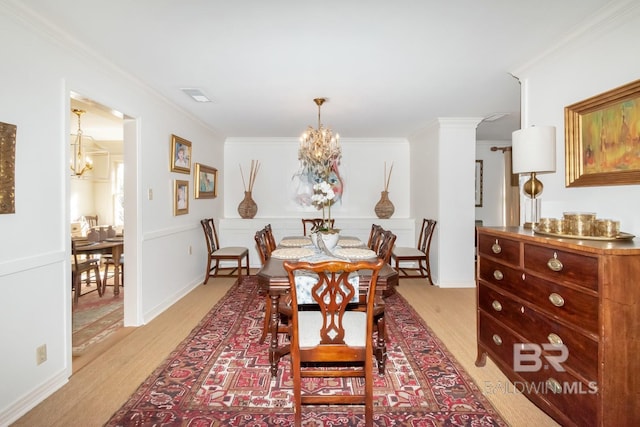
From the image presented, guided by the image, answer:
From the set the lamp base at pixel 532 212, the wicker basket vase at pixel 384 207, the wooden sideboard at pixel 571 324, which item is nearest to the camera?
the wooden sideboard at pixel 571 324

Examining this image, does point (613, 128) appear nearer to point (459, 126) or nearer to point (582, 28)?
point (582, 28)

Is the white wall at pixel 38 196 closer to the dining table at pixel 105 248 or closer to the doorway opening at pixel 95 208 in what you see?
the doorway opening at pixel 95 208

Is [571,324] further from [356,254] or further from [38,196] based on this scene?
[38,196]

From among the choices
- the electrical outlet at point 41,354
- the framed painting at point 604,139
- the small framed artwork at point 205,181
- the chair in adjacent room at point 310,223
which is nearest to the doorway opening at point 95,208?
the electrical outlet at point 41,354

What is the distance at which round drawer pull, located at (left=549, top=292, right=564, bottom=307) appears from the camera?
1.58 metres

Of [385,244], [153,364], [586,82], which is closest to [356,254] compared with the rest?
[385,244]

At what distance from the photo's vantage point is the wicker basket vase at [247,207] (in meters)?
5.77

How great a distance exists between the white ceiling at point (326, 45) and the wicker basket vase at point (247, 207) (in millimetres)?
2177

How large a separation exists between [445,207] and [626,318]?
3.35 meters

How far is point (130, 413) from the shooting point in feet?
6.13

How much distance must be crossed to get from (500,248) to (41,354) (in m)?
3.07

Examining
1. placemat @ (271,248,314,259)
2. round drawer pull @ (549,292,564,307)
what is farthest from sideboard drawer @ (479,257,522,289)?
placemat @ (271,248,314,259)

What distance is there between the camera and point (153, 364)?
8.03ft

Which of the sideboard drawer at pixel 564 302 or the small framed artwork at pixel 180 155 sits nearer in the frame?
the sideboard drawer at pixel 564 302
